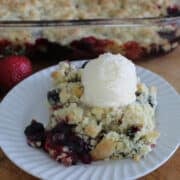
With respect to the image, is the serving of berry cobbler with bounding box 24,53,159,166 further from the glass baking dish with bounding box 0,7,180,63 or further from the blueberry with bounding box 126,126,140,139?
the glass baking dish with bounding box 0,7,180,63

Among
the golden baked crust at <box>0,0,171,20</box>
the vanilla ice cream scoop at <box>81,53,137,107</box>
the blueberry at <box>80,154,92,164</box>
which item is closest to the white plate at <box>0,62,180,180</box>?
the blueberry at <box>80,154,92,164</box>

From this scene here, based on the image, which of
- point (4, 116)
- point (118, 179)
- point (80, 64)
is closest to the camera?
point (118, 179)

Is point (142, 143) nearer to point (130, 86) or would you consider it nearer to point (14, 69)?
point (130, 86)

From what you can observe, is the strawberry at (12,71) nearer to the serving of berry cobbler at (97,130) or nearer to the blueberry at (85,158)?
the serving of berry cobbler at (97,130)

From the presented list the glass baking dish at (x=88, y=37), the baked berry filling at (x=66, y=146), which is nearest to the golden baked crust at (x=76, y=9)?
the glass baking dish at (x=88, y=37)

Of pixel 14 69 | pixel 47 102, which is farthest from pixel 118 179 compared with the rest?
pixel 14 69

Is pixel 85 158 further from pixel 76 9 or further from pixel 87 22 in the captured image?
pixel 76 9

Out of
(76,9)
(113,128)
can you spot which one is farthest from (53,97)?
(76,9)
